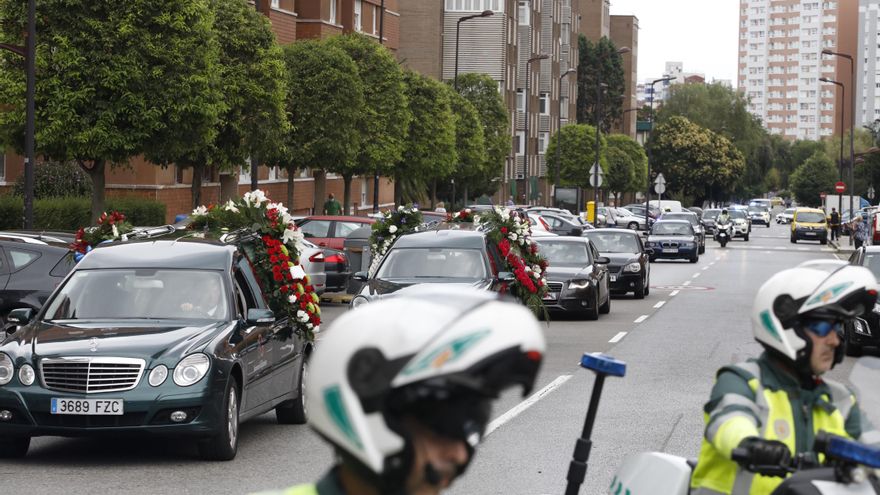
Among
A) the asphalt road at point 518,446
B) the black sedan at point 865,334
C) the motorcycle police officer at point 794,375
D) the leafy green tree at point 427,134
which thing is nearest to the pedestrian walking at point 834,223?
the leafy green tree at point 427,134

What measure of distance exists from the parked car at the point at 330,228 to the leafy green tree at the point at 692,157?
12047cm

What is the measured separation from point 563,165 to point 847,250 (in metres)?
41.2

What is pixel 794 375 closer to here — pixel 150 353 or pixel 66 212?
pixel 150 353

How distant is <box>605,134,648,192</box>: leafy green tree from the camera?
131 metres

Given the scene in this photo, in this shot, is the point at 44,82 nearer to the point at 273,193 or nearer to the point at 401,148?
the point at 401,148

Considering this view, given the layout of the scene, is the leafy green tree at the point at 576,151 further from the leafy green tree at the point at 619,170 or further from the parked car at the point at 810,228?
the parked car at the point at 810,228

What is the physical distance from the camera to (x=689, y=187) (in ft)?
517

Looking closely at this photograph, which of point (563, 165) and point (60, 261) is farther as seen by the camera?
point (563, 165)

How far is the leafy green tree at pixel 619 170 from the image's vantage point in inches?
5030

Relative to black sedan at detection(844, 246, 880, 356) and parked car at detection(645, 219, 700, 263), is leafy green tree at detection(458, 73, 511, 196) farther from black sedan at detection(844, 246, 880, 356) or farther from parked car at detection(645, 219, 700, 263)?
black sedan at detection(844, 246, 880, 356)

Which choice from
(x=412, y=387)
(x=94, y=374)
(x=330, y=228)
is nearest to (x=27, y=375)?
(x=94, y=374)

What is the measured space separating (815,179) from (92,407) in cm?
18060

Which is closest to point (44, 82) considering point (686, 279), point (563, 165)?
point (686, 279)

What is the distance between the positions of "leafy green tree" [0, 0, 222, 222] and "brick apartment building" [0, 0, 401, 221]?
8.49 ft
